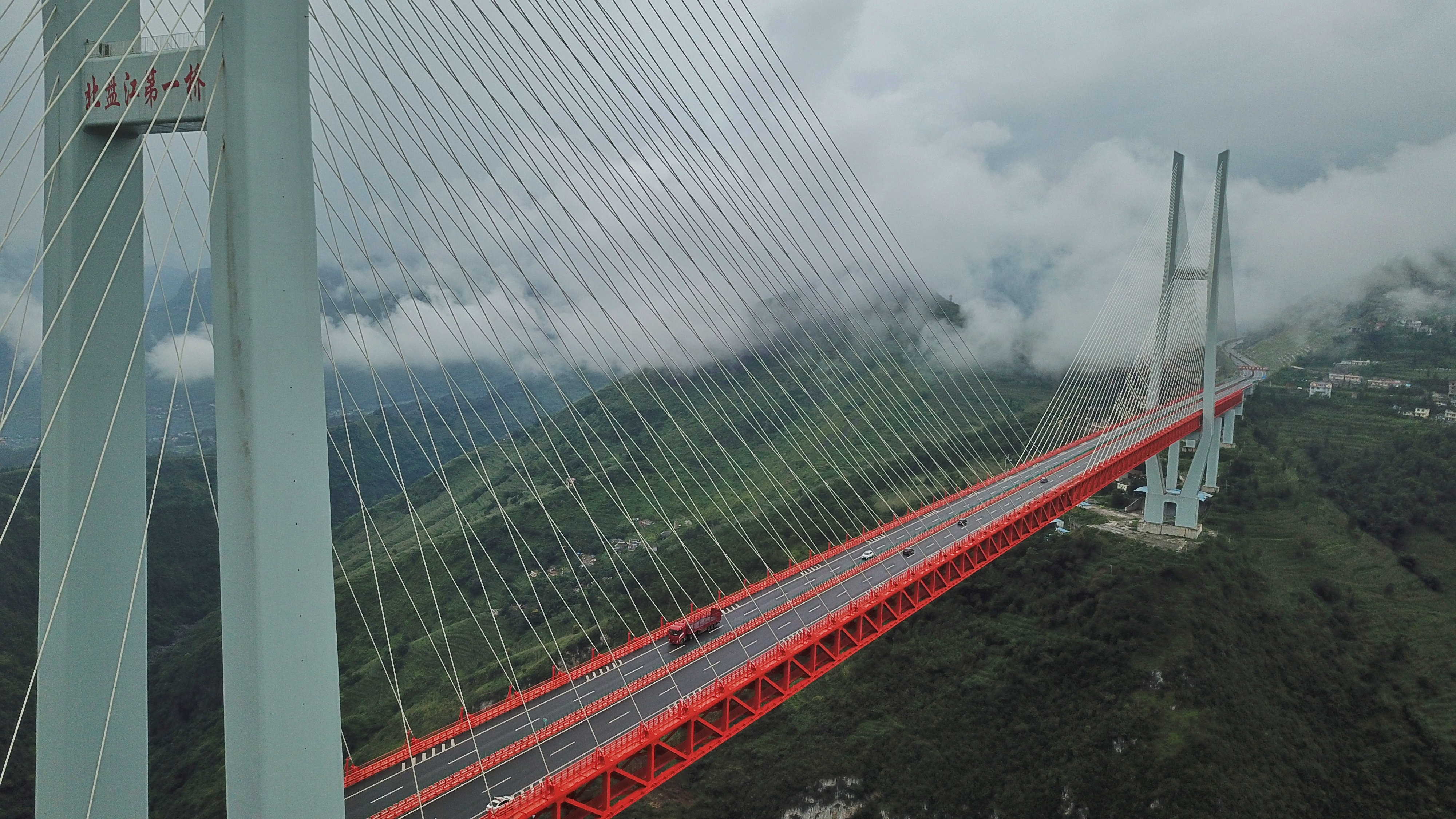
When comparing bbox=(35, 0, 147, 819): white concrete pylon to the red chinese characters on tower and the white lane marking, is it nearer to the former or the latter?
the red chinese characters on tower

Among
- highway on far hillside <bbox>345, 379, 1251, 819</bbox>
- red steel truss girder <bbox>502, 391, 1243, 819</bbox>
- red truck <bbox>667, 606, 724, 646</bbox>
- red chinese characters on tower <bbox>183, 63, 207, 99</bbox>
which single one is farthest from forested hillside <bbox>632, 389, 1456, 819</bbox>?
red chinese characters on tower <bbox>183, 63, 207, 99</bbox>

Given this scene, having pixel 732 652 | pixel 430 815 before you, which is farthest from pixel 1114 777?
pixel 430 815

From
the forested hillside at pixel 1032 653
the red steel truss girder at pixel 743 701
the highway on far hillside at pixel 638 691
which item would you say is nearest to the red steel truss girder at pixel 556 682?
the highway on far hillside at pixel 638 691

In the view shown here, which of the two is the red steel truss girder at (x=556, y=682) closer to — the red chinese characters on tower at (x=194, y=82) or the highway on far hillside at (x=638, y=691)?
the highway on far hillside at (x=638, y=691)

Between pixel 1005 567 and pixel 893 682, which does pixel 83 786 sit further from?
pixel 1005 567

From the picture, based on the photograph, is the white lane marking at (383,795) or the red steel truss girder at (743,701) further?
the white lane marking at (383,795)
